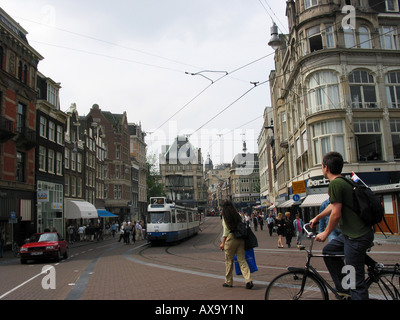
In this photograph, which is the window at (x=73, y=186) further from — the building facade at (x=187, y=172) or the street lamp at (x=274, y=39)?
the building facade at (x=187, y=172)

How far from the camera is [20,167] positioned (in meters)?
28.4

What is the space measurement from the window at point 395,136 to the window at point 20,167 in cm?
2869

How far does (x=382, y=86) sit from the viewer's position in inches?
1119

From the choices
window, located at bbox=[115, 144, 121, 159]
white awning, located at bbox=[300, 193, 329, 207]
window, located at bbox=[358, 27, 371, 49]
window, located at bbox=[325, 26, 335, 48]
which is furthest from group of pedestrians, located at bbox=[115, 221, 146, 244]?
window, located at bbox=[115, 144, 121, 159]

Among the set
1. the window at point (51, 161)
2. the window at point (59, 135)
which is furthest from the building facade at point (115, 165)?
the window at point (51, 161)

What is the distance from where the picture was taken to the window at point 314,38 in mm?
28828

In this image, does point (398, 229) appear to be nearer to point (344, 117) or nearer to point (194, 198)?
point (344, 117)

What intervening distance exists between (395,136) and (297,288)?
2747cm

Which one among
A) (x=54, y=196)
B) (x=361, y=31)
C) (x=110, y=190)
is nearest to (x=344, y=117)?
(x=361, y=31)

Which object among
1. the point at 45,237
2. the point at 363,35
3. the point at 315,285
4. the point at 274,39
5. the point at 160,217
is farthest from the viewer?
the point at 363,35

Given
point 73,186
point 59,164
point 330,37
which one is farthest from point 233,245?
point 73,186

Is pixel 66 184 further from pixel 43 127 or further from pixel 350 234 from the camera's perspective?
pixel 350 234
